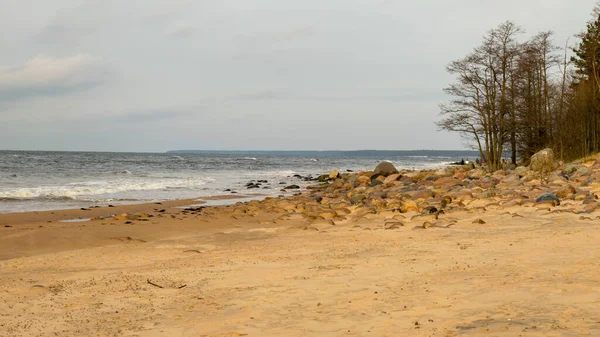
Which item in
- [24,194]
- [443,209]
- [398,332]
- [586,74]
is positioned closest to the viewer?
[398,332]

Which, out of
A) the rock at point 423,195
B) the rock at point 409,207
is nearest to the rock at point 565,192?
the rock at point 409,207

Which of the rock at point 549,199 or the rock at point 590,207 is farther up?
the rock at point 549,199

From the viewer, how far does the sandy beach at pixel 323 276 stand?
5.23m

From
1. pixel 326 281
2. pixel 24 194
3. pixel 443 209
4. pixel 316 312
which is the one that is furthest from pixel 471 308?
pixel 24 194

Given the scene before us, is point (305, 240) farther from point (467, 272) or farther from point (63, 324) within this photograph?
point (63, 324)

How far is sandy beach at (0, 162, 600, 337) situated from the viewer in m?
5.23

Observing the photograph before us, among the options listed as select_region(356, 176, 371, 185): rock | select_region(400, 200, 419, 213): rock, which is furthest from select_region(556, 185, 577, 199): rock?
select_region(356, 176, 371, 185): rock

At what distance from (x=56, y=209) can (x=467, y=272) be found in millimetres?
16621

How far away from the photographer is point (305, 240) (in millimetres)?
11117

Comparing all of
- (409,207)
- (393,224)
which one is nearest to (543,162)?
(409,207)

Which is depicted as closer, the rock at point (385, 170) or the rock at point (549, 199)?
the rock at point (549, 199)

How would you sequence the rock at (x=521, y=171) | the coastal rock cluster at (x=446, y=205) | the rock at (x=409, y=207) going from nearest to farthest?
the coastal rock cluster at (x=446, y=205), the rock at (x=409, y=207), the rock at (x=521, y=171)

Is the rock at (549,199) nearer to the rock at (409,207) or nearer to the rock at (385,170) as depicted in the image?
the rock at (409,207)

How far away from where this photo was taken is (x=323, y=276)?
7.35 metres
